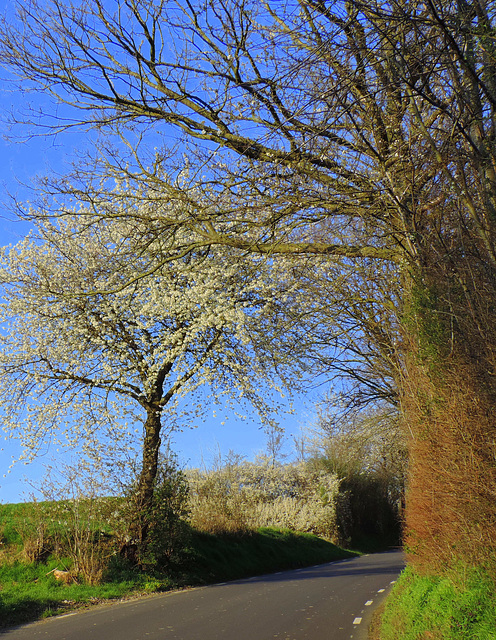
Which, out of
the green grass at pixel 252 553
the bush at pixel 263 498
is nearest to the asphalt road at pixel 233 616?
the green grass at pixel 252 553

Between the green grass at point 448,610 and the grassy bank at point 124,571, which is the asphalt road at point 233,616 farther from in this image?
the green grass at point 448,610

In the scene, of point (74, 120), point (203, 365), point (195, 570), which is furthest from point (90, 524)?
point (74, 120)

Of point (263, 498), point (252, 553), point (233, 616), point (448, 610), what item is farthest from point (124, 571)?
point (263, 498)

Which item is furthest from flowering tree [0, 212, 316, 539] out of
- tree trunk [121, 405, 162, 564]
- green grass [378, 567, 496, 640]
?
green grass [378, 567, 496, 640]

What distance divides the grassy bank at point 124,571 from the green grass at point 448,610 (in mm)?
Answer: 6842

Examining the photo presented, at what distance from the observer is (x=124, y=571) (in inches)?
512

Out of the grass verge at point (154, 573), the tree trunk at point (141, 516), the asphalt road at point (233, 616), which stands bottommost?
the asphalt road at point (233, 616)

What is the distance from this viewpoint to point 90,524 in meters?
13.5

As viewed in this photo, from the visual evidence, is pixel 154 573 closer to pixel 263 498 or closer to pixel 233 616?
pixel 233 616

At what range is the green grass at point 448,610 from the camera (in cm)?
478

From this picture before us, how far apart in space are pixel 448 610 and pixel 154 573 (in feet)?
32.4

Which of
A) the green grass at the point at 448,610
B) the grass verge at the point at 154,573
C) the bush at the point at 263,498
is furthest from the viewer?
the bush at the point at 263,498

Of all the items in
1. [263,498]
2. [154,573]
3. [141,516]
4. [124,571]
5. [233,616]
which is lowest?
[233,616]

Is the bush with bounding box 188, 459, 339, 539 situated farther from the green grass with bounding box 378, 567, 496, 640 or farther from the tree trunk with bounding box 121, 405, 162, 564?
the green grass with bounding box 378, 567, 496, 640
